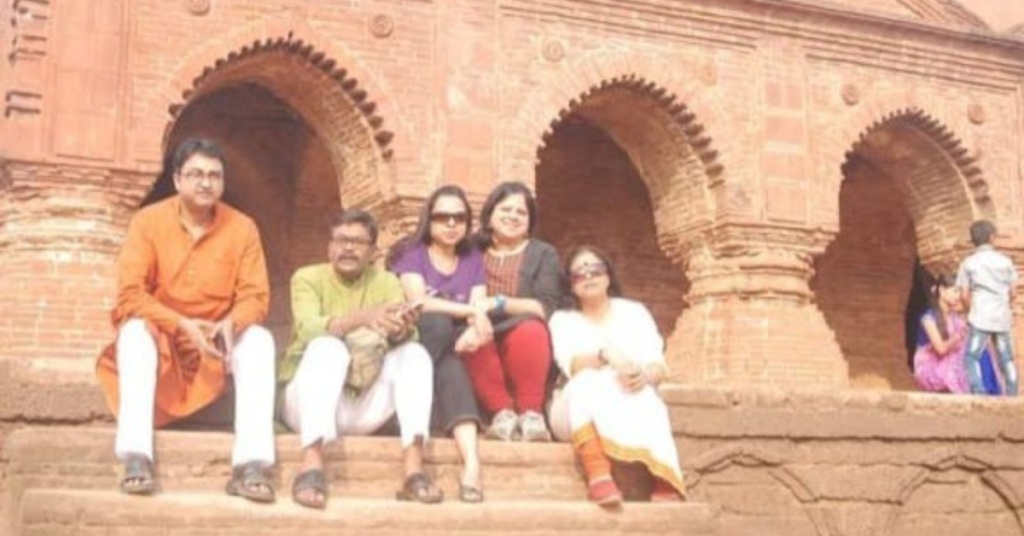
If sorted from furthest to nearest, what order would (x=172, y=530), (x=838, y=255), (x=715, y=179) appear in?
(x=838, y=255) → (x=715, y=179) → (x=172, y=530)

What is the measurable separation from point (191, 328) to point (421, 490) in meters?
0.98

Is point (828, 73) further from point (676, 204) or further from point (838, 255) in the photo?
point (838, 255)

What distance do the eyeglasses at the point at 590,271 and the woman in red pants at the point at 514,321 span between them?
19cm

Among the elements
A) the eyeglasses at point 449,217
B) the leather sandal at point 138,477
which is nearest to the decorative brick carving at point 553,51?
the eyeglasses at point 449,217

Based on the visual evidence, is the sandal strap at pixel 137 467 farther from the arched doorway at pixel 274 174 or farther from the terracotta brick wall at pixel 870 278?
the terracotta brick wall at pixel 870 278

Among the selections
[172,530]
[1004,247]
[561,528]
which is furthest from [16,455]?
[1004,247]

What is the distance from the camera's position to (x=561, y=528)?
4.58m

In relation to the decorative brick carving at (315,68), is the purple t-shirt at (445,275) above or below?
below

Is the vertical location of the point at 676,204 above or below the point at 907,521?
above

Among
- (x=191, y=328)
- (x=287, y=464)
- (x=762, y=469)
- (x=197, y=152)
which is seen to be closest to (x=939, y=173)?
(x=762, y=469)

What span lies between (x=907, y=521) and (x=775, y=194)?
583cm

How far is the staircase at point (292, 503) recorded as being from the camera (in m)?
4.02

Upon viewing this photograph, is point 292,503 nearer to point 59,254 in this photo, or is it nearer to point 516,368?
point 516,368

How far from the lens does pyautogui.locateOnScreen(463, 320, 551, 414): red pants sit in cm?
528
